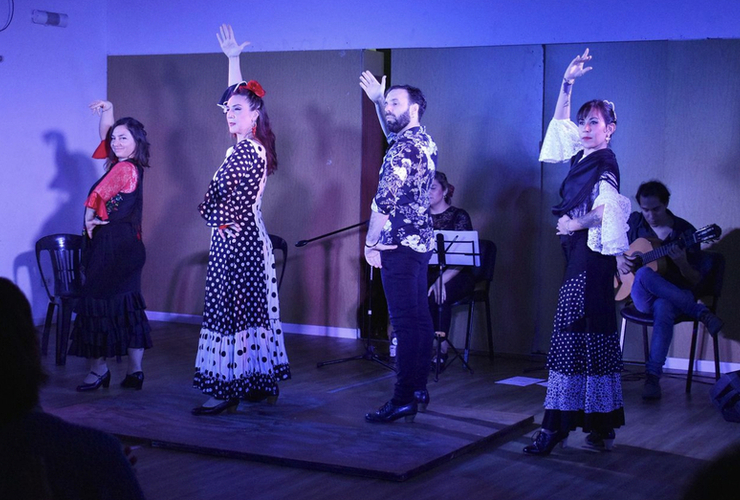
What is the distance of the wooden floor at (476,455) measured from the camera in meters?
3.44

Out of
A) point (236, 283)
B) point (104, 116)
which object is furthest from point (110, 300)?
point (104, 116)

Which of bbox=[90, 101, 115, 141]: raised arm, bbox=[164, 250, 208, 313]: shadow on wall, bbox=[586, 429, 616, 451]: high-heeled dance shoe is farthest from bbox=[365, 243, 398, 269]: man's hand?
bbox=[164, 250, 208, 313]: shadow on wall

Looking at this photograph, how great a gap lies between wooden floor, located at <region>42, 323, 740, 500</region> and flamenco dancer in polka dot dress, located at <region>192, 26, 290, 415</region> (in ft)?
0.93

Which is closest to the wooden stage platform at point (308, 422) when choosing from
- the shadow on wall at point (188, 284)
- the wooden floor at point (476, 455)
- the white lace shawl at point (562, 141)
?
the wooden floor at point (476, 455)

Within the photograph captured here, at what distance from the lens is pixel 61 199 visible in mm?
7613

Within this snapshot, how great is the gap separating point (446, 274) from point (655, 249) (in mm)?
1381

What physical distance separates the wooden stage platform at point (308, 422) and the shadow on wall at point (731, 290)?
70.5 inches

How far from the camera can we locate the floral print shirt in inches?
161

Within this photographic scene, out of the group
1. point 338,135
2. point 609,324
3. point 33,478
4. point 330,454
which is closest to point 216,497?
point 330,454

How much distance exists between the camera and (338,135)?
7.33 meters

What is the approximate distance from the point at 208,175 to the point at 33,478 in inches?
262

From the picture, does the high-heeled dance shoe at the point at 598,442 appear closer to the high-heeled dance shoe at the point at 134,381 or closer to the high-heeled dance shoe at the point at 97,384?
the high-heeled dance shoe at the point at 134,381

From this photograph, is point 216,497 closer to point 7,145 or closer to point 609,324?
point 609,324

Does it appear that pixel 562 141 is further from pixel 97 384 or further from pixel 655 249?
pixel 97 384
